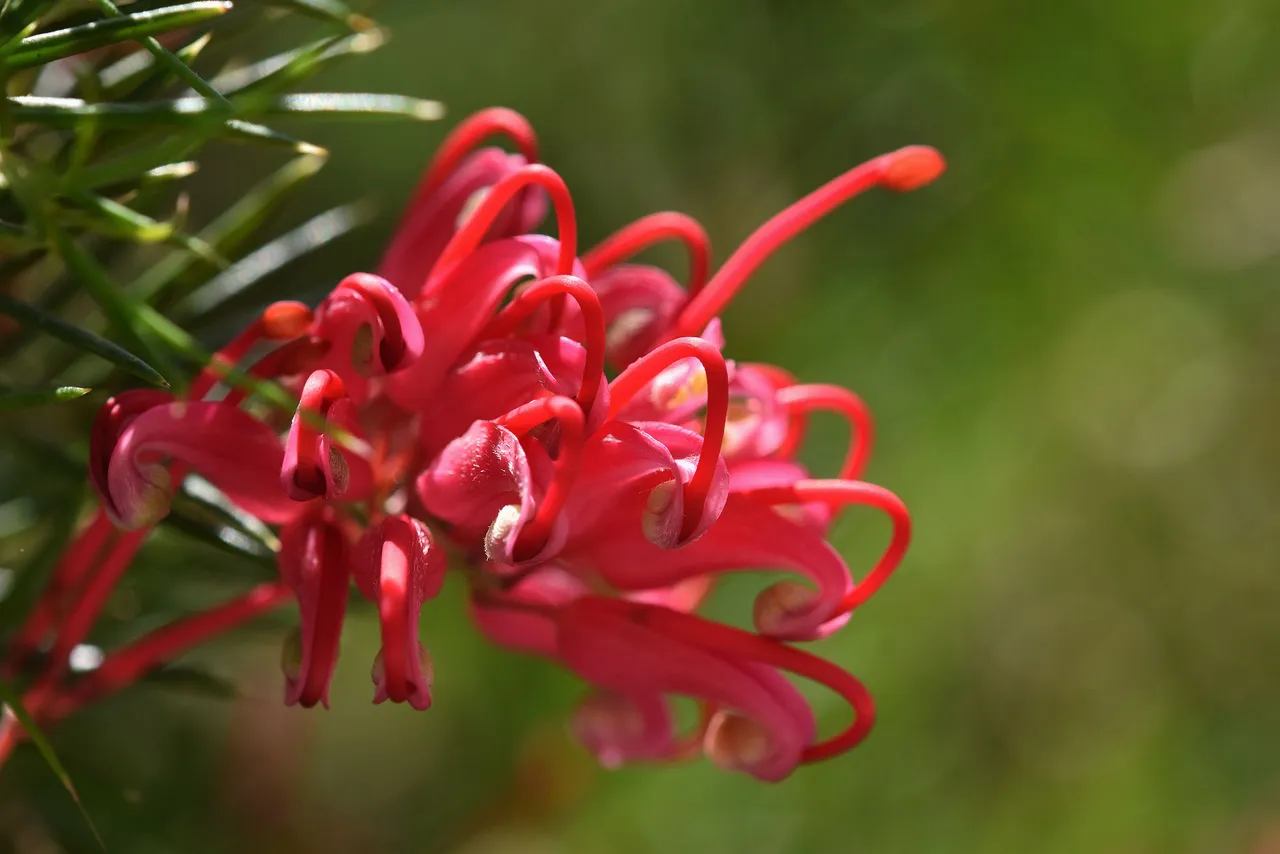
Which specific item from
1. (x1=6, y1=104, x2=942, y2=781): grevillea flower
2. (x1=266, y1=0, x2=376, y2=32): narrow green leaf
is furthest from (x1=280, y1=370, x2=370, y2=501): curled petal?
(x1=266, y1=0, x2=376, y2=32): narrow green leaf

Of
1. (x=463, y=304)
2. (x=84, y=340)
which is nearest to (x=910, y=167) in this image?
(x=463, y=304)

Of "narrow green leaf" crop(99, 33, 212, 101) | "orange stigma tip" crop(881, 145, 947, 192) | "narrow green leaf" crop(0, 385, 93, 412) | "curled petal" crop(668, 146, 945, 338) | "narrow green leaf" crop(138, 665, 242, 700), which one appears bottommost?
"narrow green leaf" crop(138, 665, 242, 700)

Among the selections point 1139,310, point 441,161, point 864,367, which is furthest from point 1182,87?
point 441,161

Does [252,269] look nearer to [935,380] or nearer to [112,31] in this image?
[112,31]

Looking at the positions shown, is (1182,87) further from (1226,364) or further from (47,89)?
(47,89)

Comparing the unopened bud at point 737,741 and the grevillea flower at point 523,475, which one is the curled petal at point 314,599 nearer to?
the grevillea flower at point 523,475

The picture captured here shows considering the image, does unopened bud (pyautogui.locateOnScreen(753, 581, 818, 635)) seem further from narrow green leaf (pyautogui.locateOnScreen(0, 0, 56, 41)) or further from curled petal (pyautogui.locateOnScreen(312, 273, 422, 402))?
narrow green leaf (pyautogui.locateOnScreen(0, 0, 56, 41))
